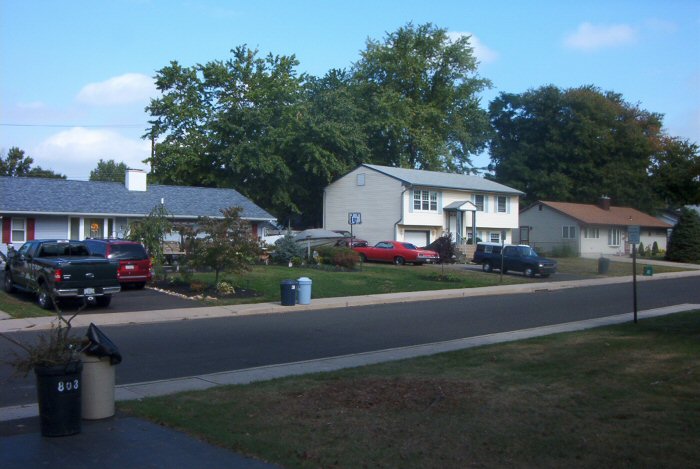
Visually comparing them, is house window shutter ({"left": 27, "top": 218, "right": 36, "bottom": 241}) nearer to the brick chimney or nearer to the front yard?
the brick chimney

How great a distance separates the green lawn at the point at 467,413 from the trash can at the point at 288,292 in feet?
34.4

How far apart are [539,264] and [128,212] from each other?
21524 millimetres

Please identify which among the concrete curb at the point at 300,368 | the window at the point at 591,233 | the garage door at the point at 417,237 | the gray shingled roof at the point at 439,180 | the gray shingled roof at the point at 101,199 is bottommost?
the concrete curb at the point at 300,368

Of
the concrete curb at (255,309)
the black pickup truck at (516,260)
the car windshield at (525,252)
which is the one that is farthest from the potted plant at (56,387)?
the car windshield at (525,252)

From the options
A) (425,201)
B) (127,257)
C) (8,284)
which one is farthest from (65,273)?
(425,201)

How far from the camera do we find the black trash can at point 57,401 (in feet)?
23.2

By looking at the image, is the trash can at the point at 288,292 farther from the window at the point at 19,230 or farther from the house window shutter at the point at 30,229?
the window at the point at 19,230

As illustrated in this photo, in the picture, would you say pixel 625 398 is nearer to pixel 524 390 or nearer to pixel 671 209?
pixel 524 390

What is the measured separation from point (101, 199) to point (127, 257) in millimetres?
13437

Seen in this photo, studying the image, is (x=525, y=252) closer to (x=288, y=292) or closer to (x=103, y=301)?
(x=288, y=292)

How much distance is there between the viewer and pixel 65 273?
18500 mm

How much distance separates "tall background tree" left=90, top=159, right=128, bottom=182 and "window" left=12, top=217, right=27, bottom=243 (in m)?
63.0

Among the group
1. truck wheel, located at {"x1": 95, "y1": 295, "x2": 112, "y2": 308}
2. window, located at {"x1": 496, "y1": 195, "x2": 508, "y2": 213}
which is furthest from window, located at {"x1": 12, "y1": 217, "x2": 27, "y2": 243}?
window, located at {"x1": 496, "y1": 195, "x2": 508, "y2": 213}

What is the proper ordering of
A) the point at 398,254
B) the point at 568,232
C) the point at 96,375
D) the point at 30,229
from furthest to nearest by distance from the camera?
1. the point at 568,232
2. the point at 398,254
3. the point at 30,229
4. the point at 96,375
